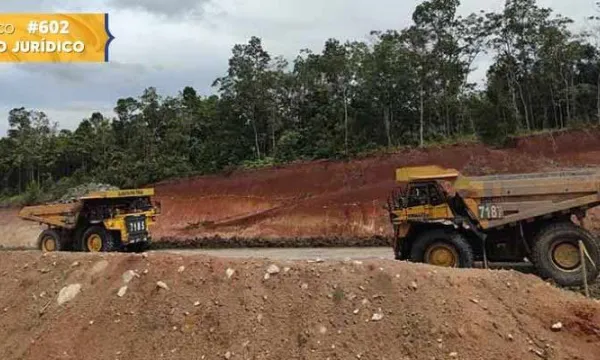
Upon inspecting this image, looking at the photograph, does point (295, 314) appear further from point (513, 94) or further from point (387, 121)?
point (513, 94)

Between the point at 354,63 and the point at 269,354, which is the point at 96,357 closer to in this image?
the point at 269,354

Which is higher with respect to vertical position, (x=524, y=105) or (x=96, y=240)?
(x=524, y=105)

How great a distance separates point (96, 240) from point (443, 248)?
41.7 ft

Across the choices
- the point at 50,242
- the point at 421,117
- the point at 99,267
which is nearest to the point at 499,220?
the point at 99,267

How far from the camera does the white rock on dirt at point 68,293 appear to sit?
432 inches

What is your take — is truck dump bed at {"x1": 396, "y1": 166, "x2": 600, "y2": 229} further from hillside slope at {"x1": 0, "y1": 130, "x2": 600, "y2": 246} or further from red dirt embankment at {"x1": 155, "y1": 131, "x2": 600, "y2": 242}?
red dirt embankment at {"x1": 155, "y1": 131, "x2": 600, "y2": 242}

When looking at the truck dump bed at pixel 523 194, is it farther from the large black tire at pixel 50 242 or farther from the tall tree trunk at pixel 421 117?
the tall tree trunk at pixel 421 117

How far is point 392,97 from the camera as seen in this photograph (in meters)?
40.0

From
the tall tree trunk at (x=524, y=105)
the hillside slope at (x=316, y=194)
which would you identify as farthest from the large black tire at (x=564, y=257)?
the tall tree trunk at (x=524, y=105)

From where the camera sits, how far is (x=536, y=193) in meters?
13.2

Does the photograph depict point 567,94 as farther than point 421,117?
No

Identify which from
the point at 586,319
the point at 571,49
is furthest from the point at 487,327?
the point at 571,49

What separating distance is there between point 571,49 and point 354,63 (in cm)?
1389

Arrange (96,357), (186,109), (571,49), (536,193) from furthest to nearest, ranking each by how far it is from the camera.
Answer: (186,109), (571,49), (536,193), (96,357)
